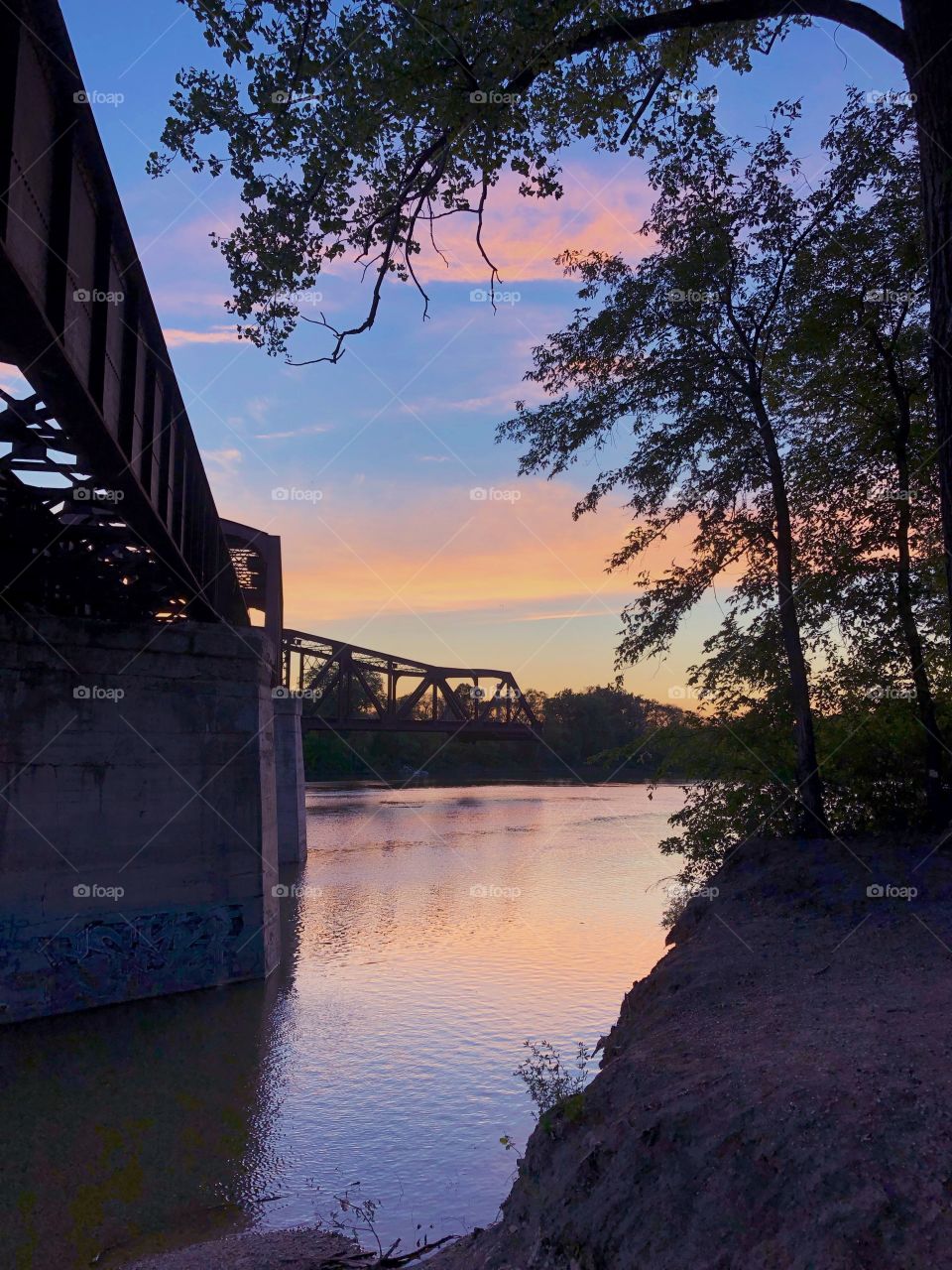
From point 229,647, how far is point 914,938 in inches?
505

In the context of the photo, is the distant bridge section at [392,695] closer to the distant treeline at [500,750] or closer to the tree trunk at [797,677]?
the distant treeline at [500,750]

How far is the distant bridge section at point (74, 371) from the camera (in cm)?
702

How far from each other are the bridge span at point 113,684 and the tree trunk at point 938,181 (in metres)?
6.86

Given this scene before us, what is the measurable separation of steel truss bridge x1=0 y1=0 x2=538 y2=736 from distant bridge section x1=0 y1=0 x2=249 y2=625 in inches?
0.8

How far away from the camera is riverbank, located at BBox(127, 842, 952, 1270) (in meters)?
4.40

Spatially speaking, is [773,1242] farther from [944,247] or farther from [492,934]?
[492,934]

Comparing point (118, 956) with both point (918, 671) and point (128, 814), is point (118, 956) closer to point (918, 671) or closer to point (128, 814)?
point (128, 814)

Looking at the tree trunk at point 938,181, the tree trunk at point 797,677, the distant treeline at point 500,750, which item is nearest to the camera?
the tree trunk at point 938,181

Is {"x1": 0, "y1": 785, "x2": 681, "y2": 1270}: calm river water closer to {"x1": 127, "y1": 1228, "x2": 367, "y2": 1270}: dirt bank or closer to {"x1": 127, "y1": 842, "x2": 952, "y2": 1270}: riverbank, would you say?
{"x1": 127, "y1": 1228, "x2": 367, "y2": 1270}: dirt bank


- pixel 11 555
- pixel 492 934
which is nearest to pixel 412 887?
pixel 492 934

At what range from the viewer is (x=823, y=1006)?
24.8 feet

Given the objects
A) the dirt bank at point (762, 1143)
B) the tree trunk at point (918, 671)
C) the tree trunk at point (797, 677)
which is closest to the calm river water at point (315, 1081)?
the dirt bank at point (762, 1143)

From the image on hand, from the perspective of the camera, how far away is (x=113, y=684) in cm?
1596

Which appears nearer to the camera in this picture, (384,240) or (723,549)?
(384,240)
